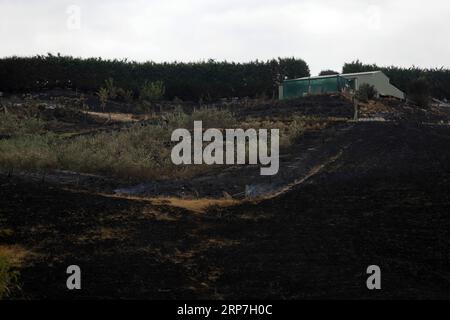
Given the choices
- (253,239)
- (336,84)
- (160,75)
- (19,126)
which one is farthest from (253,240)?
(160,75)

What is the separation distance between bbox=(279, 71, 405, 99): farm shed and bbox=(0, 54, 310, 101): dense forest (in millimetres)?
5212

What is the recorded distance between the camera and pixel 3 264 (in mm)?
6418

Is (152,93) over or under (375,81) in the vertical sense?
under

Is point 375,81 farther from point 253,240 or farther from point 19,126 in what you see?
point 253,240

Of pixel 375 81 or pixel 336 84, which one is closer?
pixel 336 84

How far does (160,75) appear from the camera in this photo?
41062 mm

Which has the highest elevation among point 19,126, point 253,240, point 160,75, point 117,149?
point 160,75

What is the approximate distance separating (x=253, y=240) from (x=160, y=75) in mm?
32316

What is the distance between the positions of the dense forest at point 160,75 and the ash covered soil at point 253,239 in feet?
82.8

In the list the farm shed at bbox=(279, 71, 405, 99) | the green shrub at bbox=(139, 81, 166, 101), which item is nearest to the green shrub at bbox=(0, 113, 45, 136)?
the green shrub at bbox=(139, 81, 166, 101)
